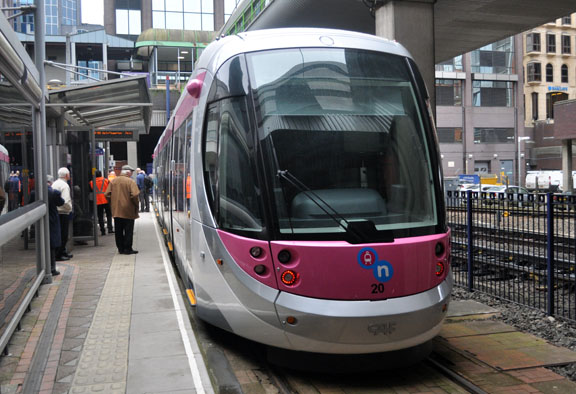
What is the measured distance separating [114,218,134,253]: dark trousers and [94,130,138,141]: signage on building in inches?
286

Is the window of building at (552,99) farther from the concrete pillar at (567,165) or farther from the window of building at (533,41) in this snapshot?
the concrete pillar at (567,165)

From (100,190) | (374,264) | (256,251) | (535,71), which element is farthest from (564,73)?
(256,251)

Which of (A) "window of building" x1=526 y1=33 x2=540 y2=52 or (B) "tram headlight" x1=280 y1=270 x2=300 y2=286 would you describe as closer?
(B) "tram headlight" x1=280 y1=270 x2=300 y2=286

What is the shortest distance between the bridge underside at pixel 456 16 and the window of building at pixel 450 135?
43.1 meters

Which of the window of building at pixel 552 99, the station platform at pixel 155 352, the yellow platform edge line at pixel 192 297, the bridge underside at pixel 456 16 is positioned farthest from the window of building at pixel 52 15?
the yellow platform edge line at pixel 192 297

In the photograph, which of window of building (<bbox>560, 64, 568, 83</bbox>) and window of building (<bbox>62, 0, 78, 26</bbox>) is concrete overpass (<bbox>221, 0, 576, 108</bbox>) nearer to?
window of building (<bbox>62, 0, 78, 26</bbox>)

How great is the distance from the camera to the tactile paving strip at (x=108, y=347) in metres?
4.96

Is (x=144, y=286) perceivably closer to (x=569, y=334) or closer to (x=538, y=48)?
(x=569, y=334)

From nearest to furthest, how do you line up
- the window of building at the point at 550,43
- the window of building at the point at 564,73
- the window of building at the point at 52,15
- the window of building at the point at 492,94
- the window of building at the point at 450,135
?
the window of building at the point at 450,135 → the window of building at the point at 492,94 → the window of building at the point at 52,15 → the window of building at the point at 550,43 → the window of building at the point at 564,73

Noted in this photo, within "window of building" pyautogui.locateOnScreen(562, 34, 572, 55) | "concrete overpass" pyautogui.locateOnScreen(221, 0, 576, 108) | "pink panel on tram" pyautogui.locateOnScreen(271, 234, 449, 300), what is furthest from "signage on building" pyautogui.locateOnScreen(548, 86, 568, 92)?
"pink panel on tram" pyautogui.locateOnScreen(271, 234, 449, 300)

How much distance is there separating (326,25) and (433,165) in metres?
8.59

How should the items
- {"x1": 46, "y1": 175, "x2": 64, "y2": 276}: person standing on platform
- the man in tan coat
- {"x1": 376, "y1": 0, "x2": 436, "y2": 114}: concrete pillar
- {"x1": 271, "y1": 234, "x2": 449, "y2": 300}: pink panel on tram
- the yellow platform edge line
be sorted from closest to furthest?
{"x1": 271, "y1": 234, "x2": 449, "y2": 300}: pink panel on tram
the yellow platform edge line
{"x1": 46, "y1": 175, "x2": 64, "y2": 276}: person standing on platform
{"x1": 376, "y1": 0, "x2": 436, "y2": 114}: concrete pillar
the man in tan coat

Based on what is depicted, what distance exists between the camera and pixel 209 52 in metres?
6.34

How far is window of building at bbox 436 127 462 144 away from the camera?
55969 millimetres
